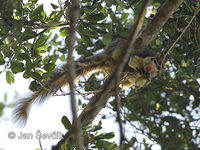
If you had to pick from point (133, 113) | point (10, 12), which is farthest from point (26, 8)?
point (133, 113)

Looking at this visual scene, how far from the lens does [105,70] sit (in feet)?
13.2

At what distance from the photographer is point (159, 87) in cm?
461

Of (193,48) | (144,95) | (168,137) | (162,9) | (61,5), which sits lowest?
(168,137)

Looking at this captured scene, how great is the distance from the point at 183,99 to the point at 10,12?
12.0 feet

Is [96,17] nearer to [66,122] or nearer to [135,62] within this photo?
[135,62]

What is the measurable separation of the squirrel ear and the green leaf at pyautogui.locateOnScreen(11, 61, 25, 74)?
5.24ft

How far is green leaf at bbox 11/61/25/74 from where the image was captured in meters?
2.90

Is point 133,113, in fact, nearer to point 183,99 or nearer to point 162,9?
point 183,99

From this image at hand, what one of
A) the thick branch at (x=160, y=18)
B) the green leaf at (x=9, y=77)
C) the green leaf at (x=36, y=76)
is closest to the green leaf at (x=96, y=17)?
the thick branch at (x=160, y=18)

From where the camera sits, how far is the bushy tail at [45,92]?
304 centimetres

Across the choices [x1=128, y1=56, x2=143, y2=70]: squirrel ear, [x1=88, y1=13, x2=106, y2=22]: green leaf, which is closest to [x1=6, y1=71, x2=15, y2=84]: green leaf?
[x1=88, y1=13, x2=106, y2=22]: green leaf

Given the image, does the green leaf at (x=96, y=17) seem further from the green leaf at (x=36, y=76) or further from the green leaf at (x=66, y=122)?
the green leaf at (x=66, y=122)

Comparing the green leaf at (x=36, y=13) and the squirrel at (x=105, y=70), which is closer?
the green leaf at (x=36, y=13)

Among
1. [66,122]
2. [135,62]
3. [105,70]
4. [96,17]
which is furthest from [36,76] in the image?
[135,62]
